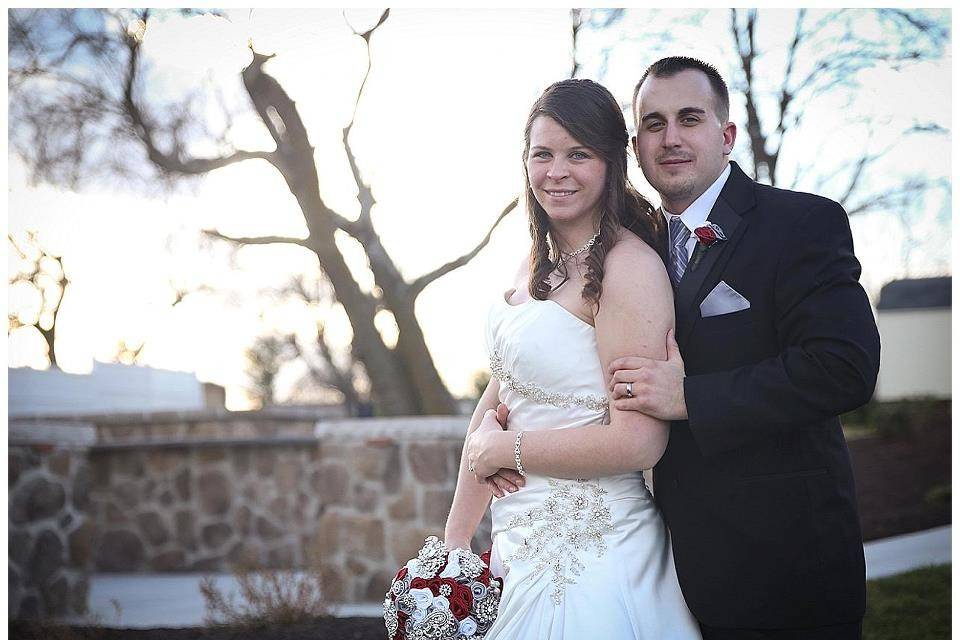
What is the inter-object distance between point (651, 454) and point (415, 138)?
631 centimetres

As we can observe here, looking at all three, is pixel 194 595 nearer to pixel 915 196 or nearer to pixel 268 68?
pixel 268 68

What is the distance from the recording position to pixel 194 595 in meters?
6.65

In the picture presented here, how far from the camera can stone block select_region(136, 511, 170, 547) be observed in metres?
8.34

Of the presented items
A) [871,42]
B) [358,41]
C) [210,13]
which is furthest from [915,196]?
[210,13]

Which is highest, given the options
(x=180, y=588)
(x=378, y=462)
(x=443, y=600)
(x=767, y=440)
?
(x=767, y=440)

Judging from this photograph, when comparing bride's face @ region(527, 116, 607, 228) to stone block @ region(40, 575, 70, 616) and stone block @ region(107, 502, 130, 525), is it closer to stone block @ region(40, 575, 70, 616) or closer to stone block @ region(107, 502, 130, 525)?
stone block @ region(40, 575, 70, 616)

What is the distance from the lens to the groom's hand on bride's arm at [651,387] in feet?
5.92

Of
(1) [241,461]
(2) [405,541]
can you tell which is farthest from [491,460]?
(1) [241,461]

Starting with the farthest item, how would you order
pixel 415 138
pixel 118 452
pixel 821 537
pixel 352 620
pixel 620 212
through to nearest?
pixel 118 452
pixel 415 138
pixel 352 620
pixel 620 212
pixel 821 537

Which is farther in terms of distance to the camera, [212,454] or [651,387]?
[212,454]

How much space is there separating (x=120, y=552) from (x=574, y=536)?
747 cm

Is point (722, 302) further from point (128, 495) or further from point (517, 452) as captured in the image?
point (128, 495)

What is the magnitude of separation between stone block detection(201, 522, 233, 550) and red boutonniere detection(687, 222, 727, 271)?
7099 millimetres

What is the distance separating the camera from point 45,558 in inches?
200
